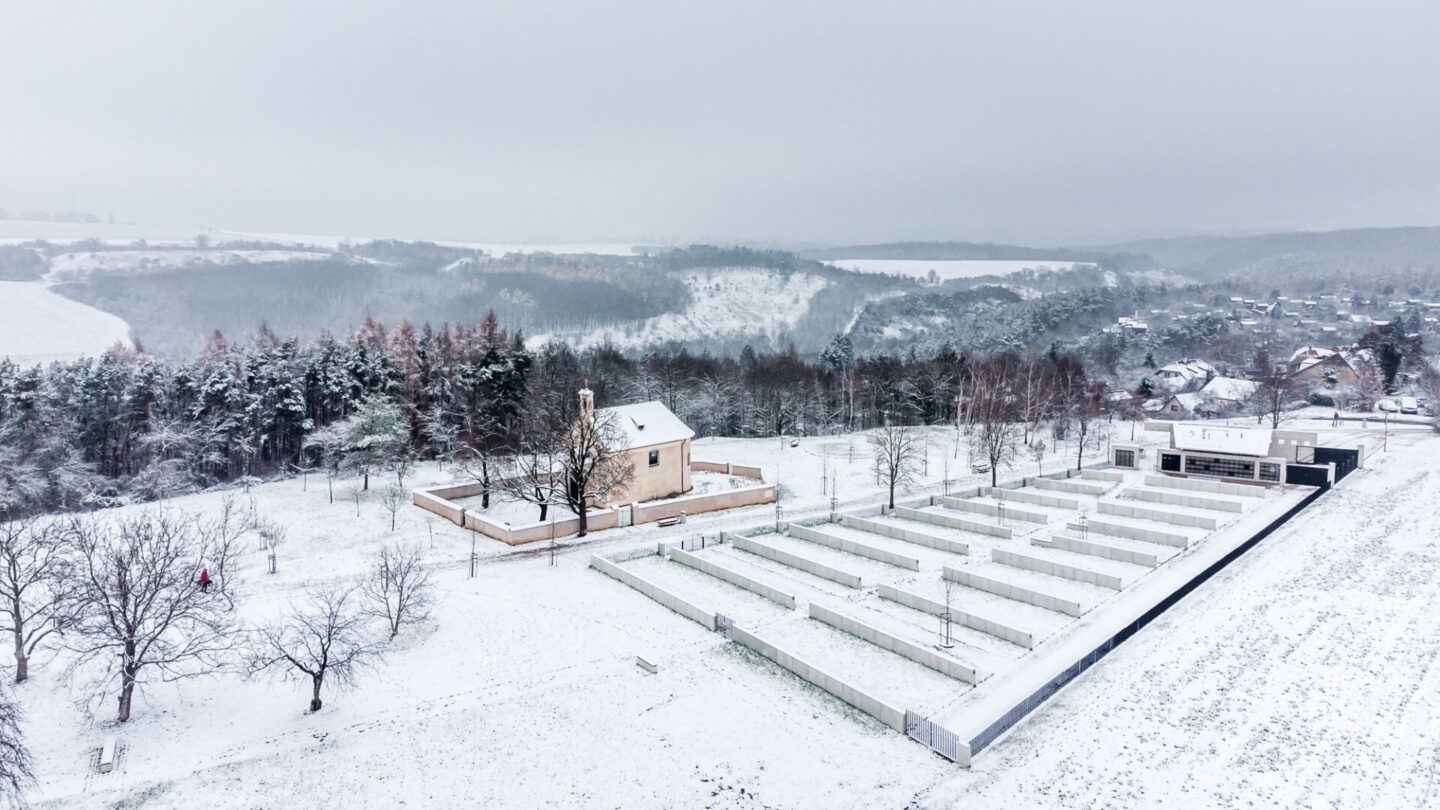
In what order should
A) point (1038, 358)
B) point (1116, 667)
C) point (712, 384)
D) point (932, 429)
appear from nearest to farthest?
point (1116, 667)
point (932, 429)
point (712, 384)
point (1038, 358)

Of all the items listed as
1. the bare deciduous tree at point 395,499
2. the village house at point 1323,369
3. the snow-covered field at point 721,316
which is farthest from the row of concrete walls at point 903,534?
the snow-covered field at point 721,316

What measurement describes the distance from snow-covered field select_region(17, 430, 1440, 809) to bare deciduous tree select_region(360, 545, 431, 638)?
873 millimetres

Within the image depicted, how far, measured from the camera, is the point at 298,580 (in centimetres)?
2786

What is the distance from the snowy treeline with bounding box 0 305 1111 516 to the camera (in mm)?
43688

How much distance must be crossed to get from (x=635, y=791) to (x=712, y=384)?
58661 millimetres

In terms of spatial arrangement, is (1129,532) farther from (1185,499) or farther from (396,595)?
(396,595)

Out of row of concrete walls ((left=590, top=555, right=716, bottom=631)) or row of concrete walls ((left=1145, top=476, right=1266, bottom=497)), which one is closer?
row of concrete walls ((left=590, top=555, right=716, bottom=631))

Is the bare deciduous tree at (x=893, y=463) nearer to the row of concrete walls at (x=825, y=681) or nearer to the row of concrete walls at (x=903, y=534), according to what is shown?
the row of concrete walls at (x=903, y=534)

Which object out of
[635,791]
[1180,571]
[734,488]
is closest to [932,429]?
[734,488]

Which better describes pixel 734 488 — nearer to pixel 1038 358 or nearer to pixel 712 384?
pixel 712 384

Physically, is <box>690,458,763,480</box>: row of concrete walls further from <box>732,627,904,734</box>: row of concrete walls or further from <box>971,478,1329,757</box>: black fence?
<box>971,478,1329,757</box>: black fence

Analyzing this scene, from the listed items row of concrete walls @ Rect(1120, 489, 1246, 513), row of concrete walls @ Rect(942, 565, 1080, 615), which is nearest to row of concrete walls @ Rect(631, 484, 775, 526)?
row of concrete walls @ Rect(942, 565, 1080, 615)

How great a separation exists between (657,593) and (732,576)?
11.7 feet

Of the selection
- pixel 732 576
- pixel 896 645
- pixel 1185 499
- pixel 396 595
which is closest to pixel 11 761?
pixel 396 595
